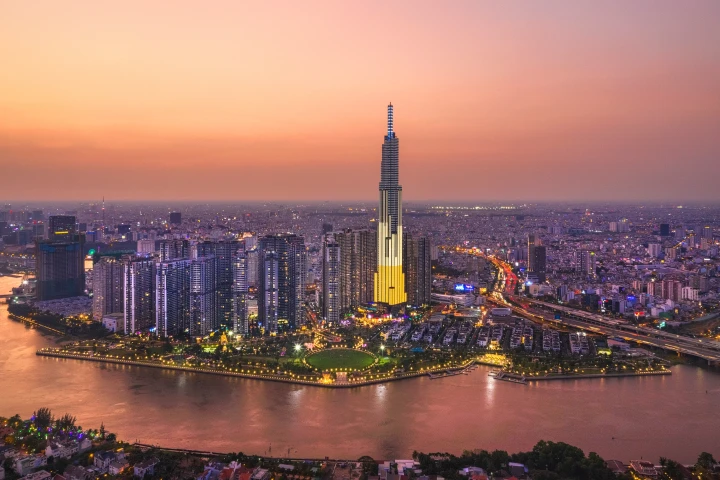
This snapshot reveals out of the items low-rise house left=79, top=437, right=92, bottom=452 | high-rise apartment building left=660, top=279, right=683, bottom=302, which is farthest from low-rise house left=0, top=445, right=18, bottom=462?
high-rise apartment building left=660, top=279, right=683, bottom=302

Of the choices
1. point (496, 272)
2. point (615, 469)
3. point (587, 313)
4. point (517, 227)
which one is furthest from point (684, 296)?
point (517, 227)

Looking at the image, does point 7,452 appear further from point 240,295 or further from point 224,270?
point 224,270

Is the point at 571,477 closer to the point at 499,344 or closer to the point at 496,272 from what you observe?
the point at 499,344

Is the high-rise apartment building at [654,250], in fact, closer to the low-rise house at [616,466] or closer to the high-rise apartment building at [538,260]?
the high-rise apartment building at [538,260]

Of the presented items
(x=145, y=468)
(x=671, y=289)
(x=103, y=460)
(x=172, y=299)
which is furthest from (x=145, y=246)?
(x=671, y=289)

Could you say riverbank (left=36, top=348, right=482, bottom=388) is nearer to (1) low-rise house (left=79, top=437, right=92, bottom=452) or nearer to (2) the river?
(2) the river

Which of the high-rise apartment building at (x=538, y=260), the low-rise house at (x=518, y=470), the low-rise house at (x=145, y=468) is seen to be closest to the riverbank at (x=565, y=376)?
the low-rise house at (x=518, y=470)
